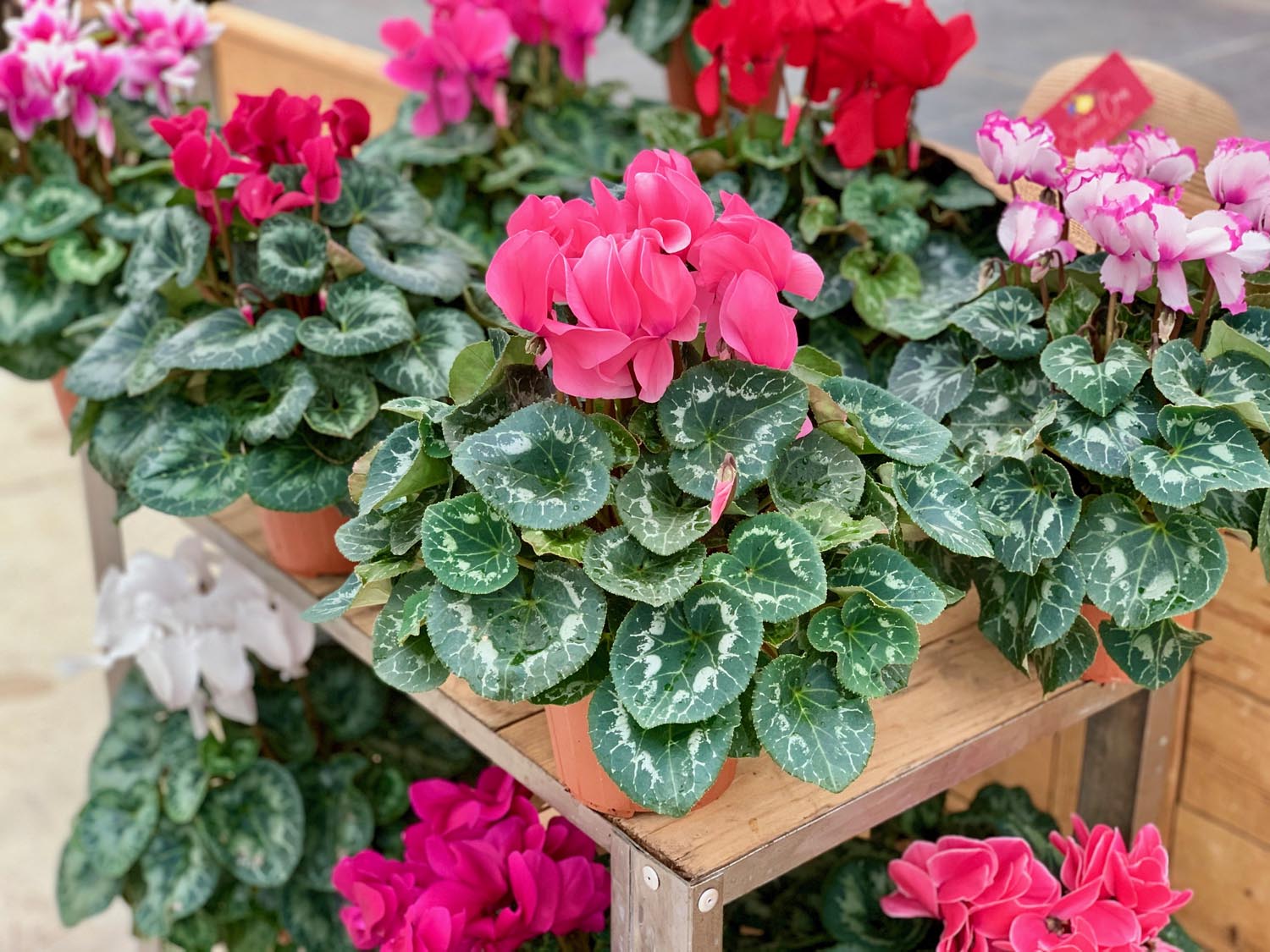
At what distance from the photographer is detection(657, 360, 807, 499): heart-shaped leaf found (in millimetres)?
801

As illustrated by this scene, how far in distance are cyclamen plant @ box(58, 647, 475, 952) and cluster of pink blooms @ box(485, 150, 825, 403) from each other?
927 millimetres

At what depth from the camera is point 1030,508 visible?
0.94m

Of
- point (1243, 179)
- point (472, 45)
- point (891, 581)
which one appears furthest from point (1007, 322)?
point (472, 45)

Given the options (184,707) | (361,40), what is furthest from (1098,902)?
(361,40)

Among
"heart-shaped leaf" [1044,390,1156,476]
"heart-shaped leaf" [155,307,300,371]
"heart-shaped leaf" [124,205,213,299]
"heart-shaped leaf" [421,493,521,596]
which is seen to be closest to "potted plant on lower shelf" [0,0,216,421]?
"heart-shaped leaf" [124,205,213,299]

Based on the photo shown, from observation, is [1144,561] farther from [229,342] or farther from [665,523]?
[229,342]

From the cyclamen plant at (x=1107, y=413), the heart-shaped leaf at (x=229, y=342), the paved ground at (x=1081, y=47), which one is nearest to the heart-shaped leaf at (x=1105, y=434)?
the cyclamen plant at (x=1107, y=413)

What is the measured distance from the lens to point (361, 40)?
10.8 feet

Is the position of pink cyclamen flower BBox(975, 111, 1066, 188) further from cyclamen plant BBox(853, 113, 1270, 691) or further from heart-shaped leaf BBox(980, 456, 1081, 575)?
heart-shaped leaf BBox(980, 456, 1081, 575)

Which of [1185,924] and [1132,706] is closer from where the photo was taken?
[1132,706]

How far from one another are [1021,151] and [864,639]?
1.30ft

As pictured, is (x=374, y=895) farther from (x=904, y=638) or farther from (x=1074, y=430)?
(x=1074, y=430)

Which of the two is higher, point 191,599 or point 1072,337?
point 1072,337

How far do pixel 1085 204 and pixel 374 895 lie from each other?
29.9 inches
